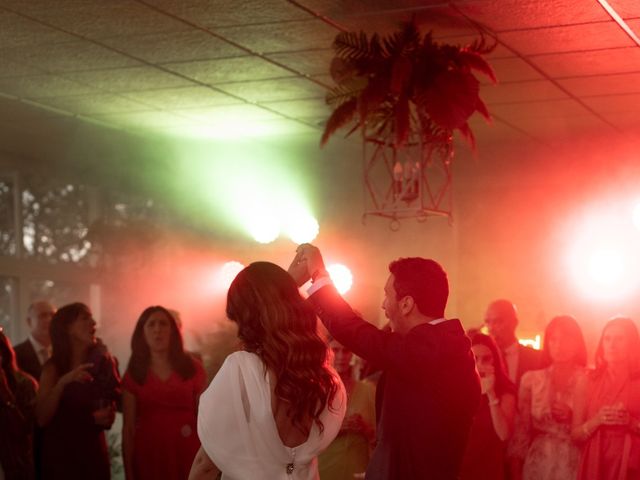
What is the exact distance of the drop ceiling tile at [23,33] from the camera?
18.4 ft

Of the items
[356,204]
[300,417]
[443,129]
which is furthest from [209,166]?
[300,417]

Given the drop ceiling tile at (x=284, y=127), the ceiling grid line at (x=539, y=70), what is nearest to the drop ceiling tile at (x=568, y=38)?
the ceiling grid line at (x=539, y=70)

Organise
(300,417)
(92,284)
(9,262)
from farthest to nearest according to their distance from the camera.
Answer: (92,284) < (9,262) < (300,417)

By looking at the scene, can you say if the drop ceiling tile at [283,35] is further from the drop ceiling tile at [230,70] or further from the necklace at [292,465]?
the necklace at [292,465]

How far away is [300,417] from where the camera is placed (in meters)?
3.23

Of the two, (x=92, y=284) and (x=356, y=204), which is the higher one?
(x=356, y=204)

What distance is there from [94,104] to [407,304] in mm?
4592

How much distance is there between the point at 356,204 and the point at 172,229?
1773 mm

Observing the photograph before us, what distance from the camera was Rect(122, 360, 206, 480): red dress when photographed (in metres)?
6.30

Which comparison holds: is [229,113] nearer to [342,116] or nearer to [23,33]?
[342,116]

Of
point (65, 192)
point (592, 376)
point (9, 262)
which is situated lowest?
point (592, 376)

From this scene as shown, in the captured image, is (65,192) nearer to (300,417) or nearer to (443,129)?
(443,129)

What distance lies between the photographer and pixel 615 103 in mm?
7758

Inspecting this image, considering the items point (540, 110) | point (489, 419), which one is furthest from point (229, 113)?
point (489, 419)
